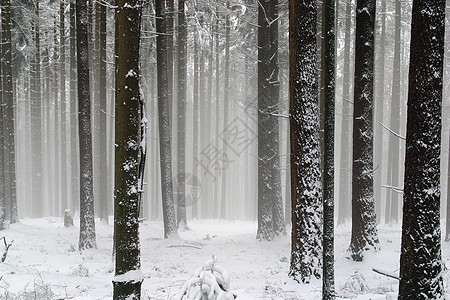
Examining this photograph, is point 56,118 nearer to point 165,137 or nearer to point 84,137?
point 165,137

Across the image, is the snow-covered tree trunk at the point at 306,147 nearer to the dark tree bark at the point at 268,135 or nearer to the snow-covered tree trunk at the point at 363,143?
the snow-covered tree trunk at the point at 363,143

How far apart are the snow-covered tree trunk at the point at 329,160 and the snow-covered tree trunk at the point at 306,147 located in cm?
194

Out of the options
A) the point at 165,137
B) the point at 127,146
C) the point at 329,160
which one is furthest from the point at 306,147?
the point at 165,137

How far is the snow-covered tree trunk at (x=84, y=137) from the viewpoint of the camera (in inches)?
467

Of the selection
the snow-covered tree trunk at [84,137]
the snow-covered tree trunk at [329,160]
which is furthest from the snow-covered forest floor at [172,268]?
the snow-covered tree trunk at [329,160]

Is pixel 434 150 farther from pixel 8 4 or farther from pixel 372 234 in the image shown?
pixel 8 4

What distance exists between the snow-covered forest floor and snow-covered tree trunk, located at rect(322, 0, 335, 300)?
3.51 feet

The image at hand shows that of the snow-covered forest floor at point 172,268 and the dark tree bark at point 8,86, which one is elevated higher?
the dark tree bark at point 8,86

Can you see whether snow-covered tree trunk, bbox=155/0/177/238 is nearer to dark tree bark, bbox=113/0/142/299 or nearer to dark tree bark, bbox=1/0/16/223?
dark tree bark, bbox=1/0/16/223

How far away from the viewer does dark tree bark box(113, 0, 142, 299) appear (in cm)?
416

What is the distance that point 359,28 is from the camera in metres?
9.22

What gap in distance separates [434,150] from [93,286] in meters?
6.66

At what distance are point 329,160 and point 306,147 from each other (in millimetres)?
1944

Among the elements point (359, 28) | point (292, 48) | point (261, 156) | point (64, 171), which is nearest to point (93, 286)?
point (292, 48)
